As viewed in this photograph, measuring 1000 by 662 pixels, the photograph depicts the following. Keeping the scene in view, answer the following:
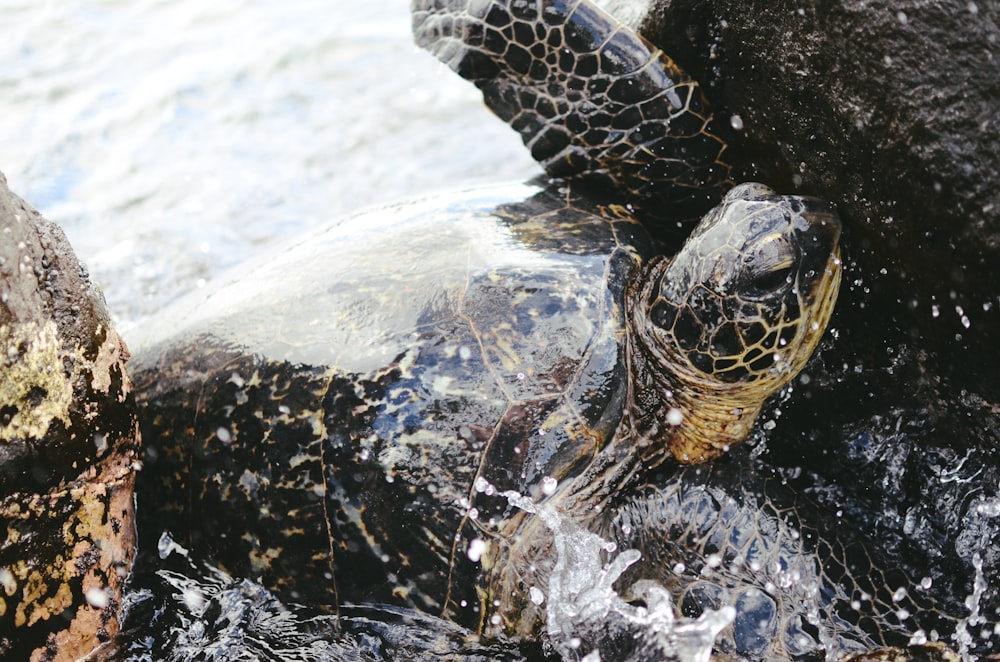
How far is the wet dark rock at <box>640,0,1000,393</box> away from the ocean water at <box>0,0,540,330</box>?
2.65 m

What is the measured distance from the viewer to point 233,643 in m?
2.92

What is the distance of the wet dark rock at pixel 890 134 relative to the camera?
231cm

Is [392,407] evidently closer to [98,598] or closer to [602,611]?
[602,611]

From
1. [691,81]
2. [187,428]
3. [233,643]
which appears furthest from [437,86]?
[233,643]

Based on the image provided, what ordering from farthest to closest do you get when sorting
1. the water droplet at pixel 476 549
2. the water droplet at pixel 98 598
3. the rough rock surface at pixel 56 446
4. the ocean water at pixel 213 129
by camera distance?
the ocean water at pixel 213 129 < the water droplet at pixel 98 598 < the water droplet at pixel 476 549 < the rough rock surface at pixel 56 446

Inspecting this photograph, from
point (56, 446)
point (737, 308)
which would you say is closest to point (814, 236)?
point (737, 308)

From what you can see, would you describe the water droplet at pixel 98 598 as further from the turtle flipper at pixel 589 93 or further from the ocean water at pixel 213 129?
the turtle flipper at pixel 589 93

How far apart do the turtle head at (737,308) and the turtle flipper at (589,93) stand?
369mm

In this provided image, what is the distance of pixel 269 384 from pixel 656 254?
1.49 metres

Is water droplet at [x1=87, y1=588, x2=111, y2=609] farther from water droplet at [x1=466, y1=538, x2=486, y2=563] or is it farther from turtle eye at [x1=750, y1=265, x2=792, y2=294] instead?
turtle eye at [x1=750, y1=265, x2=792, y2=294]

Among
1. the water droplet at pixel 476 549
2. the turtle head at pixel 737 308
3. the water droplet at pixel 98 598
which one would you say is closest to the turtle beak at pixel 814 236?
the turtle head at pixel 737 308

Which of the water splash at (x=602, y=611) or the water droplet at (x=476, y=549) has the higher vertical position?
the water droplet at (x=476, y=549)

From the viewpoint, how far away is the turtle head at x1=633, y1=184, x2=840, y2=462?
2.79m

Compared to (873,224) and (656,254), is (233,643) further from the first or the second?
(873,224)
